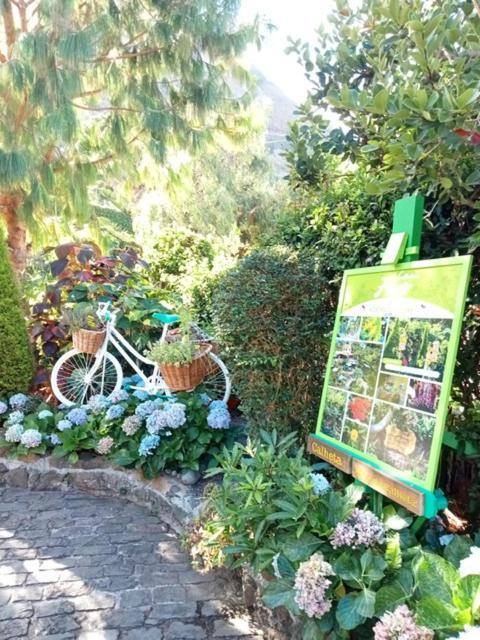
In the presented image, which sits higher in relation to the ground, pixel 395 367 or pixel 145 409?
pixel 395 367

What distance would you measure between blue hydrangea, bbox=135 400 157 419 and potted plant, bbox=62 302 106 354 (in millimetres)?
715

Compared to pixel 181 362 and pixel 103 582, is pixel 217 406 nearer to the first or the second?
pixel 181 362

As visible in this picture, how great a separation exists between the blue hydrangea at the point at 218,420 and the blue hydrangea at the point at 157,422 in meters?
0.27

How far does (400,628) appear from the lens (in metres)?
1.15

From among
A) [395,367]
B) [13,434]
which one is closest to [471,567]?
[395,367]

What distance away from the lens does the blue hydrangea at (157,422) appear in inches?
111

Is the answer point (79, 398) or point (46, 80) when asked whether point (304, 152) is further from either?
point (46, 80)

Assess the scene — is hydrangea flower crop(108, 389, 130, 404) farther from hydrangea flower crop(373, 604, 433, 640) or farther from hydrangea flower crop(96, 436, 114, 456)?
hydrangea flower crop(373, 604, 433, 640)

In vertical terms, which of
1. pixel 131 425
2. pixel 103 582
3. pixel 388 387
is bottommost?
pixel 103 582

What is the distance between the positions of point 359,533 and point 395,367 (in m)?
0.55

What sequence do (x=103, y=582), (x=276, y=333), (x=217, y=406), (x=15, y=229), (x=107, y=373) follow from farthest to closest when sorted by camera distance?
(x=15, y=229) → (x=107, y=373) → (x=217, y=406) → (x=276, y=333) → (x=103, y=582)

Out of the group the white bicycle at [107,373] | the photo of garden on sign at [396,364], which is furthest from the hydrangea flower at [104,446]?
the photo of garden on sign at [396,364]

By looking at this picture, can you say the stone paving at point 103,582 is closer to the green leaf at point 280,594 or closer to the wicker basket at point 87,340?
the green leaf at point 280,594

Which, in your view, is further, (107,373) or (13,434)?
(107,373)
